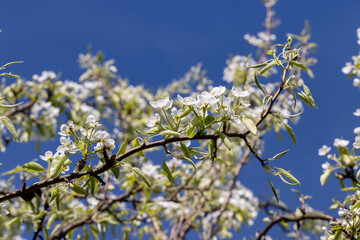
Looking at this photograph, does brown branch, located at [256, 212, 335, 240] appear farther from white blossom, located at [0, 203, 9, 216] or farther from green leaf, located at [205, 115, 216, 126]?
white blossom, located at [0, 203, 9, 216]

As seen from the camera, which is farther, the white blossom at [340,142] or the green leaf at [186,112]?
the white blossom at [340,142]

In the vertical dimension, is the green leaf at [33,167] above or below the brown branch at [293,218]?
below

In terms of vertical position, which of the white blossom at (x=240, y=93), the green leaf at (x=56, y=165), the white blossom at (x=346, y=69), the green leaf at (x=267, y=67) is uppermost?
the white blossom at (x=346, y=69)

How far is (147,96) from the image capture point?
171 inches

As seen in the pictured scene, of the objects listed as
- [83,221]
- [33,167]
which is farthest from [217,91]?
[83,221]

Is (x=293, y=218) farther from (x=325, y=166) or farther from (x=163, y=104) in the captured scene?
(x=163, y=104)

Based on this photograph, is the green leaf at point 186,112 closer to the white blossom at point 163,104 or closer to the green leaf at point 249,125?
the white blossom at point 163,104

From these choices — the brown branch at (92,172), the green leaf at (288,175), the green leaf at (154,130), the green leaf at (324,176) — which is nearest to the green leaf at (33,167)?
the brown branch at (92,172)

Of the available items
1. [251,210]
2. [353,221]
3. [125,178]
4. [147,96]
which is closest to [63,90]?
[147,96]

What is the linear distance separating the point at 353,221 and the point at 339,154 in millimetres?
858

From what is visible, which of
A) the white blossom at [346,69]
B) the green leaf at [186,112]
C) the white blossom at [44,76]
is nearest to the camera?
the green leaf at [186,112]

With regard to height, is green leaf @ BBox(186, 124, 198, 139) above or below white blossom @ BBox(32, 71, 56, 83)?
below

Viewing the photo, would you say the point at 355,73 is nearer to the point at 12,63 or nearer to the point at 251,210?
the point at 12,63

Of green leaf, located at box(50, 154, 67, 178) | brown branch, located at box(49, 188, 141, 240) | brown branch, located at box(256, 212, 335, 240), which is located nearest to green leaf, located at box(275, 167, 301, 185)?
green leaf, located at box(50, 154, 67, 178)
